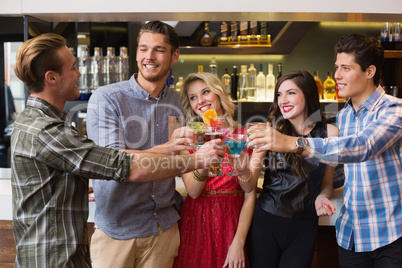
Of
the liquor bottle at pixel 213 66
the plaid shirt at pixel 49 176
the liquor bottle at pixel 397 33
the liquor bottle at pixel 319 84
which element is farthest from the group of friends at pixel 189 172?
the liquor bottle at pixel 397 33

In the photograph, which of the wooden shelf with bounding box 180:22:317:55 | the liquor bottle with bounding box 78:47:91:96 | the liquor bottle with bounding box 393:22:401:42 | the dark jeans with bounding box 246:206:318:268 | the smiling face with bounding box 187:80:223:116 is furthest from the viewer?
the liquor bottle with bounding box 393:22:401:42

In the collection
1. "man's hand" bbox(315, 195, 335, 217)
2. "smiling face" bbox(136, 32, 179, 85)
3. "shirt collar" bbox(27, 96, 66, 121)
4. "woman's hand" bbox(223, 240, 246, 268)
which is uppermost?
"smiling face" bbox(136, 32, 179, 85)

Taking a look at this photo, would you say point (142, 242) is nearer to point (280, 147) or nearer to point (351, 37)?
point (280, 147)

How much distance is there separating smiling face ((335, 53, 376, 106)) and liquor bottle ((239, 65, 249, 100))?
262 centimetres

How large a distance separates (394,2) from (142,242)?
1.82 meters

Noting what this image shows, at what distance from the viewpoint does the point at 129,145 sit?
79.2 inches

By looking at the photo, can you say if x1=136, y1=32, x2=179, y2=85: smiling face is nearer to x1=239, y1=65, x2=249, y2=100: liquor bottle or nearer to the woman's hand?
the woman's hand

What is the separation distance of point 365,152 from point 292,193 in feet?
1.42

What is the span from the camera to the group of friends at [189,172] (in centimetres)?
152

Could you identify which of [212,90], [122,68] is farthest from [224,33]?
[212,90]

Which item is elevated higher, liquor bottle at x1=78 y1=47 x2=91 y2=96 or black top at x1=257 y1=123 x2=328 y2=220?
liquor bottle at x1=78 y1=47 x2=91 y2=96

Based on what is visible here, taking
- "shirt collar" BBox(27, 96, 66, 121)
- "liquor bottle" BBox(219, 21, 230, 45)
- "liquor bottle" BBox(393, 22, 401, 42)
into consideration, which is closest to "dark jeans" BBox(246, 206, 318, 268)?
"shirt collar" BBox(27, 96, 66, 121)

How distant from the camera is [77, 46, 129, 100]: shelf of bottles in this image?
10.9 ft

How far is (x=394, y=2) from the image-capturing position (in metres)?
2.46
